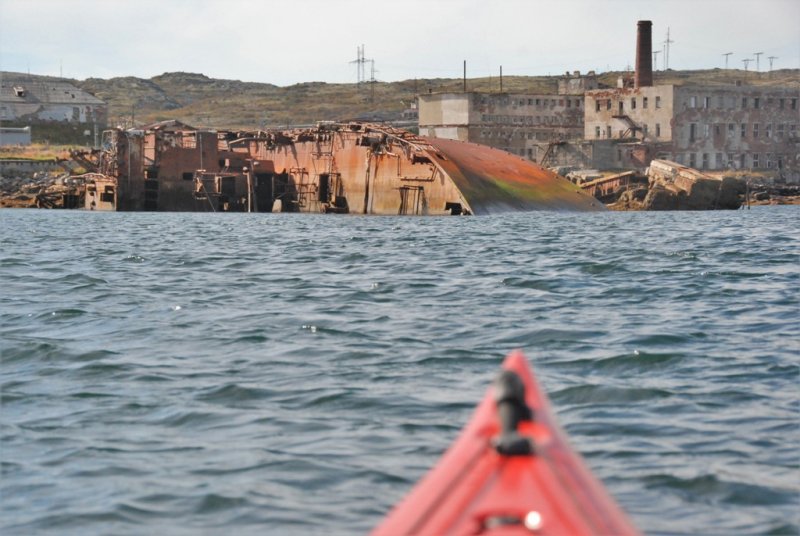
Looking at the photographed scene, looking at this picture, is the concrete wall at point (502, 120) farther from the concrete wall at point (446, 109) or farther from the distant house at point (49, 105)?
the distant house at point (49, 105)

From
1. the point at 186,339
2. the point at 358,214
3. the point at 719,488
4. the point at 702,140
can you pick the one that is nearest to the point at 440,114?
the point at 702,140

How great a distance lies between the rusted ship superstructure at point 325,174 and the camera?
55.3 meters

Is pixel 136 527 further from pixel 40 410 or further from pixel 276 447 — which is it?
pixel 40 410

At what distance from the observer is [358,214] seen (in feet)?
193

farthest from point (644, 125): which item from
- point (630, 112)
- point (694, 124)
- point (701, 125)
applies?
point (701, 125)

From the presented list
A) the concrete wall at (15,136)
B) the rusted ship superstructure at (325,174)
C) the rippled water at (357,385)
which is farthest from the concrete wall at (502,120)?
the rippled water at (357,385)

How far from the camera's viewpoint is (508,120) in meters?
105

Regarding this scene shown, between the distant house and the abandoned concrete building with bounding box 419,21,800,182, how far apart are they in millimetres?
45799

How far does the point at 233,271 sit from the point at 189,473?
54.6ft

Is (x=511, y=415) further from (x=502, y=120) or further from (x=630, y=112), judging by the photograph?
(x=502, y=120)

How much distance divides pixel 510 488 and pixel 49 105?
13504cm

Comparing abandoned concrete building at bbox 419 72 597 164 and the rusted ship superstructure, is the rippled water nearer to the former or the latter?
the rusted ship superstructure

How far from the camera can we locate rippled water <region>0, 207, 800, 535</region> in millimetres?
8109

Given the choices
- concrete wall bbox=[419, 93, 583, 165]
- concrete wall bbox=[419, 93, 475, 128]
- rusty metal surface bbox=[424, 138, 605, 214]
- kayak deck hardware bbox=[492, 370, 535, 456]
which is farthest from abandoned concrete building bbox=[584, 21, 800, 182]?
kayak deck hardware bbox=[492, 370, 535, 456]
